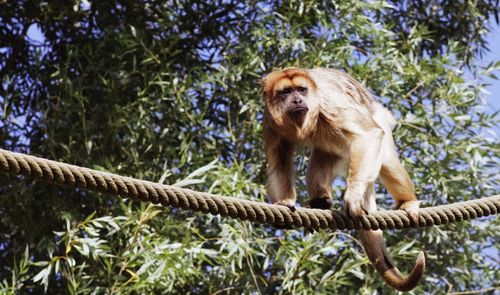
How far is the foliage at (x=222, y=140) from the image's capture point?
8.87 m

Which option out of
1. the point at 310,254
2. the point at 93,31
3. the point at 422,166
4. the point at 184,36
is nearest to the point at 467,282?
the point at 422,166

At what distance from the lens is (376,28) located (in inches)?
379

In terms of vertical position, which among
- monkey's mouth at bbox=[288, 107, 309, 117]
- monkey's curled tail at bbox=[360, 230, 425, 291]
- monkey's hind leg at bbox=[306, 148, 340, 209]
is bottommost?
monkey's curled tail at bbox=[360, 230, 425, 291]

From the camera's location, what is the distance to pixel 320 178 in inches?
260

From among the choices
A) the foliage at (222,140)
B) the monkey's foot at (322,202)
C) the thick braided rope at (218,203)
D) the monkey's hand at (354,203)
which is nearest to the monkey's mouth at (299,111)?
the monkey's foot at (322,202)

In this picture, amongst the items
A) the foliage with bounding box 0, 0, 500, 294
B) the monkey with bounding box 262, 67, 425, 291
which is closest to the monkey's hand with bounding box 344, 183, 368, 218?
the monkey with bounding box 262, 67, 425, 291

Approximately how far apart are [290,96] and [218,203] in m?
1.91

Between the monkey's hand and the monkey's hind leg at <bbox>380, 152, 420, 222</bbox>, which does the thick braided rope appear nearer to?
the monkey's hand

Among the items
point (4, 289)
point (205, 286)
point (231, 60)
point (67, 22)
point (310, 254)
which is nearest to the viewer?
point (4, 289)

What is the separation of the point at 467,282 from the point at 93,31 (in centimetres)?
465

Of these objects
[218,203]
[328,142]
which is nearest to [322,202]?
[328,142]

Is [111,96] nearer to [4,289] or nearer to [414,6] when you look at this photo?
[4,289]

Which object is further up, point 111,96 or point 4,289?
point 111,96

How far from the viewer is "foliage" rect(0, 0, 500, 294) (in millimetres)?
8867
